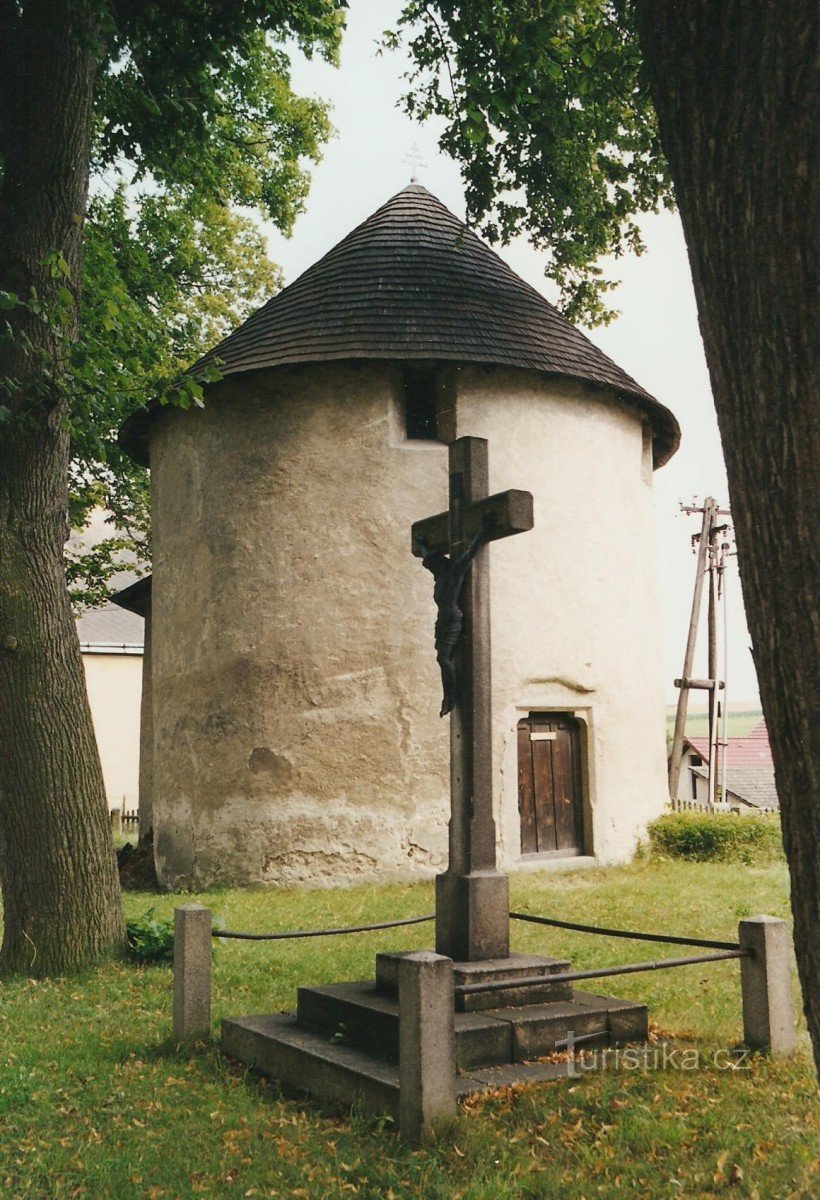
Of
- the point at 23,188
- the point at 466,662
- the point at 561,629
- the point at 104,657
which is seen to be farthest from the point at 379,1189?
the point at 104,657

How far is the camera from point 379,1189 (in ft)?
13.4

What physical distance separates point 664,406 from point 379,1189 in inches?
491

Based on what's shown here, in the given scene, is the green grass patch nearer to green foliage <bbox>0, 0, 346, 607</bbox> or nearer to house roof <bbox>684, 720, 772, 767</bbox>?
house roof <bbox>684, 720, 772, 767</bbox>

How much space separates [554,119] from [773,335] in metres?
7.96

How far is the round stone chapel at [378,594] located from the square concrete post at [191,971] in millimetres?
6346

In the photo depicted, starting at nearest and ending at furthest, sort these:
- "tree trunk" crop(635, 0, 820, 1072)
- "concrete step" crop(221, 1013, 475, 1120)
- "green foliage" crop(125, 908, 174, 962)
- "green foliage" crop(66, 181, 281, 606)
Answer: "tree trunk" crop(635, 0, 820, 1072) → "concrete step" crop(221, 1013, 475, 1120) → "green foliage" crop(125, 908, 174, 962) → "green foliage" crop(66, 181, 281, 606)

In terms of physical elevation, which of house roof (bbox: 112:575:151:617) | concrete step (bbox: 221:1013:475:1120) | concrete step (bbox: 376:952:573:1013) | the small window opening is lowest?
concrete step (bbox: 221:1013:475:1120)

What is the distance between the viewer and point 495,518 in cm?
614

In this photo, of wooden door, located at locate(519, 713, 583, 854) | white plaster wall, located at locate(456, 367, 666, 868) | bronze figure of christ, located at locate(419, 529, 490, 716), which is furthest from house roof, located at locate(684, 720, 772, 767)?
bronze figure of christ, located at locate(419, 529, 490, 716)

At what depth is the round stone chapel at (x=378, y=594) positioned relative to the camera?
12562mm

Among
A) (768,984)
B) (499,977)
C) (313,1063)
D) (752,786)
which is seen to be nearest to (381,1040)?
(313,1063)

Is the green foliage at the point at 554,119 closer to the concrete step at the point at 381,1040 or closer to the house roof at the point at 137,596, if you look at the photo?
the concrete step at the point at 381,1040

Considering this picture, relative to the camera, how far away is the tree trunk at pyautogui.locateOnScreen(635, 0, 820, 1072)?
279 centimetres

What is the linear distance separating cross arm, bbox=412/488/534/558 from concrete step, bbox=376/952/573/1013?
2.31m
